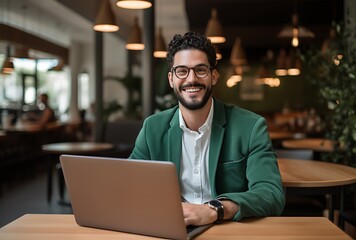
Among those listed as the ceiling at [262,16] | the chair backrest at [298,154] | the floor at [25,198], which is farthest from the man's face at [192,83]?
the ceiling at [262,16]

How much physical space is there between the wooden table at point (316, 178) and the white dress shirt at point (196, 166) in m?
0.81

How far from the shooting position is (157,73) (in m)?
8.72

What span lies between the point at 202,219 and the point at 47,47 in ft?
44.5

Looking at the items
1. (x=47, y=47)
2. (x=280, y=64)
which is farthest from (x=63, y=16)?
(x=280, y=64)

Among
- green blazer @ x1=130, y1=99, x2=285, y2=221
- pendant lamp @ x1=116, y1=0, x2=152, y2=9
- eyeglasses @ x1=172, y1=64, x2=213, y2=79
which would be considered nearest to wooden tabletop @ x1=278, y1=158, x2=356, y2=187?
green blazer @ x1=130, y1=99, x2=285, y2=221

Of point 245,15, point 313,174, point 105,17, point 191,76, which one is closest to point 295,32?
point 105,17

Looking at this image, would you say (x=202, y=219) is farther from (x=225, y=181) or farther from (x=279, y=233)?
(x=225, y=181)

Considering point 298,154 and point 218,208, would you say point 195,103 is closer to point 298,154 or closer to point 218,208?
A: point 218,208

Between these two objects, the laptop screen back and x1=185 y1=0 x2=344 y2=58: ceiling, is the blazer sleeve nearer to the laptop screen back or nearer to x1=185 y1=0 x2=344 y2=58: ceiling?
the laptop screen back

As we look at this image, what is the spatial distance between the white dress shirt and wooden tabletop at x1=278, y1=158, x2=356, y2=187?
813mm

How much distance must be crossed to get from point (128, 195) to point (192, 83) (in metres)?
0.65

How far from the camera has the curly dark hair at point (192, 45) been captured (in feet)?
6.37

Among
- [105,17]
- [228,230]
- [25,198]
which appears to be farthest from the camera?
[25,198]

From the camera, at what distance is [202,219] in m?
1.56
